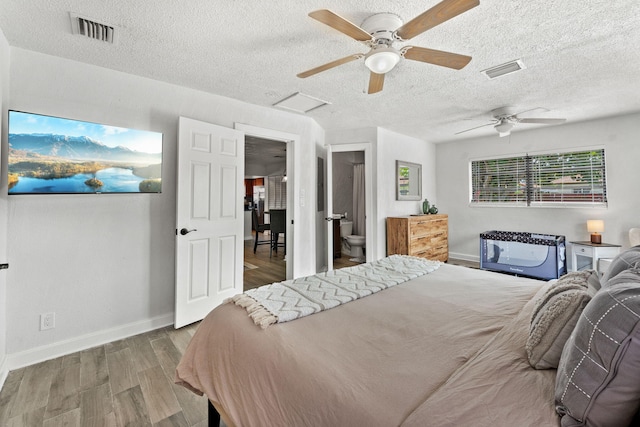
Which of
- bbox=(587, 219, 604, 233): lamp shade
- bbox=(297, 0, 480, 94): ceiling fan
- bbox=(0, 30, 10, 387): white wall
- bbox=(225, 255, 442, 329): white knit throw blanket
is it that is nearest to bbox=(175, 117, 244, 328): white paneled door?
bbox=(0, 30, 10, 387): white wall

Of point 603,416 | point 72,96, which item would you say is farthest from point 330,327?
point 72,96

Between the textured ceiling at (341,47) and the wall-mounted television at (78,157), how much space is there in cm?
59

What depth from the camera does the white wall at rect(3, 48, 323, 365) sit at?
212 centimetres

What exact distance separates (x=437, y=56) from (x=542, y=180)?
4.19 meters

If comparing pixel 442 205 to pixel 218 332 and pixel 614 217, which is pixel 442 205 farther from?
pixel 218 332

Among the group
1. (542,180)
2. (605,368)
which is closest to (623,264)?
(605,368)

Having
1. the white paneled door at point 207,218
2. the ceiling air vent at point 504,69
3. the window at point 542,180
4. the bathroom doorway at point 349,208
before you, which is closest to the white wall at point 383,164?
the bathroom doorway at point 349,208

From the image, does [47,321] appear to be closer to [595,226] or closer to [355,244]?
[355,244]

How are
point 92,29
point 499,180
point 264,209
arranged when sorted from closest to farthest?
point 92,29
point 499,180
point 264,209

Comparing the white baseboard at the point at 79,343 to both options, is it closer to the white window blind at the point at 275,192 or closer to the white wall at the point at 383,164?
the white wall at the point at 383,164

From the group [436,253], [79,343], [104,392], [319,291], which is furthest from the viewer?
[436,253]

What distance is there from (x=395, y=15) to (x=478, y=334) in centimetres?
187

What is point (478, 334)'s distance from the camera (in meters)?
1.16

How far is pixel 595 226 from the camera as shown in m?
3.93
